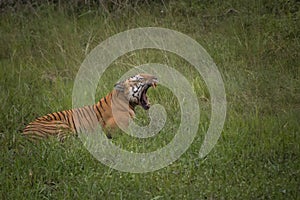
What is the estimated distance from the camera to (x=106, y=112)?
675cm

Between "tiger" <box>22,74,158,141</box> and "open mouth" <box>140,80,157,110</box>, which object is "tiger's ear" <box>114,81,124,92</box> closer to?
"tiger" <box>22,74,158,141</box>

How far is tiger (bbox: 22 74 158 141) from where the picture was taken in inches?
253

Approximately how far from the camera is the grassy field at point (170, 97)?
5.18m

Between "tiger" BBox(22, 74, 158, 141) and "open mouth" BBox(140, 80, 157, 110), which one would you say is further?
"open mouth" BBox(140, 80, 157, 110)

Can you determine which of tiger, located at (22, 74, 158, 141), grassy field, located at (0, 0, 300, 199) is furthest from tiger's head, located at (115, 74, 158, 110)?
grassy field, located at (0, 0, 300, 199)

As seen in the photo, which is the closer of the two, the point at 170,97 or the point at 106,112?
the point at 106,112

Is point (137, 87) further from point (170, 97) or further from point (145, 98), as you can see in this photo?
point (170, 97)

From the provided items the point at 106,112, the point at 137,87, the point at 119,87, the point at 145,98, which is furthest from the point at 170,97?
the point at 106,112

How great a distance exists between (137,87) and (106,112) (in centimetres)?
45

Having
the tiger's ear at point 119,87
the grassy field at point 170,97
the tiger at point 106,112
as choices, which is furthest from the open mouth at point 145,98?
the tiger's ear at point 119,87

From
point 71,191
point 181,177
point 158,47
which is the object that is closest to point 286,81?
point 158,47

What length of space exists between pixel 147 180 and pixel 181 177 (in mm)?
301

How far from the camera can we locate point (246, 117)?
6.33 meters

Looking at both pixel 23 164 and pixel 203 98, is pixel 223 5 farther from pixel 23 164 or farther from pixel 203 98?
pixel 23 164
